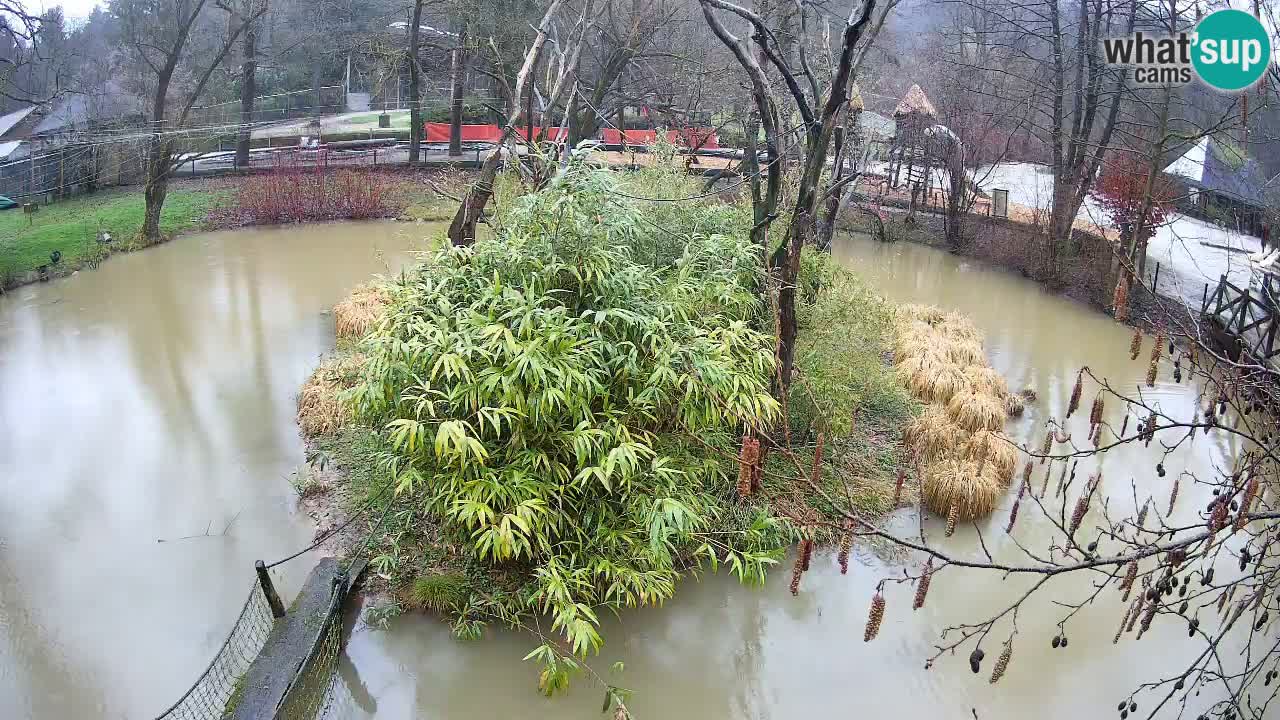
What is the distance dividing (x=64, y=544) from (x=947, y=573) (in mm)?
5795

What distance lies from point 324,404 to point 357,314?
6.45ft

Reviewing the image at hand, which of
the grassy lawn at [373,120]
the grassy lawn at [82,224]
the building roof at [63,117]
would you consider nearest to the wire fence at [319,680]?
the grassy lawn at [82,224]

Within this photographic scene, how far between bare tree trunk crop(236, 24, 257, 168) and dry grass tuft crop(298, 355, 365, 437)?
10.7 metres

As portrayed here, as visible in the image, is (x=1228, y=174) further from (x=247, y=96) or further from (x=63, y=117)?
(x=63, y=117)

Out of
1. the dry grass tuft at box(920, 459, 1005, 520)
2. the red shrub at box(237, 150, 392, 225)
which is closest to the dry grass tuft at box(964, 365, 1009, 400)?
the dry grass tuft at box(920, 459, 1005, 520)

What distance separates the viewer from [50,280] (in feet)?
38.3

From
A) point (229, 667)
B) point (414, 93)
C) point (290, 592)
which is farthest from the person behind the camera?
point (414, 93)

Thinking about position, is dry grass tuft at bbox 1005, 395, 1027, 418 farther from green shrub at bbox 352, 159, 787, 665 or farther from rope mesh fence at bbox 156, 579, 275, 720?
rope mesh fence at bbox 156, 579, 275, 720

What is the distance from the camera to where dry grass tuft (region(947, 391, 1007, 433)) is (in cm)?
724

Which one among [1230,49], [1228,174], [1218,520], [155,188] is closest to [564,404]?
[1218,520]

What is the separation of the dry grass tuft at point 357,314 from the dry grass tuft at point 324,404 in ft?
3.17

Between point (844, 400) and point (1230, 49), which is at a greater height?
point (1230, 49)

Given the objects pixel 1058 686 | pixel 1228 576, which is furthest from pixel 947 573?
pixel 1228 576

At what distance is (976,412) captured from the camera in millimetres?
7250
